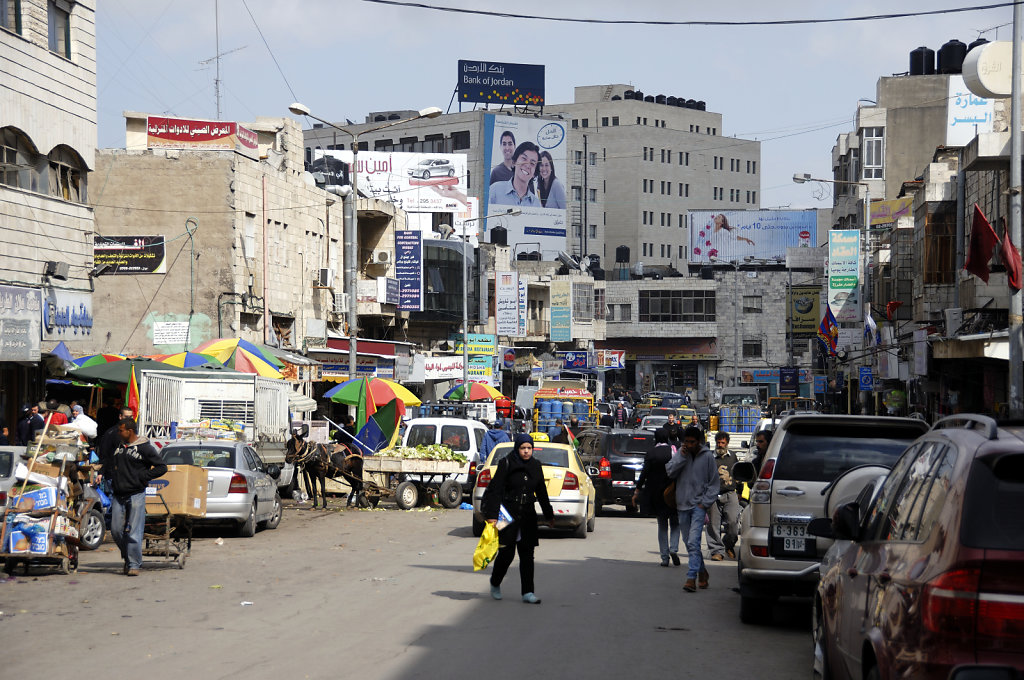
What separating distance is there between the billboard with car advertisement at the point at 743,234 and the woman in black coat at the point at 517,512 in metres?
90.8

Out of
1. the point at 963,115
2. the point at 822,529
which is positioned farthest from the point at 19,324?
the point at 963,115

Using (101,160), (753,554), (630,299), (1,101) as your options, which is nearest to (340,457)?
(1,101)

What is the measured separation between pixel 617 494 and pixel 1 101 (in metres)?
14.0

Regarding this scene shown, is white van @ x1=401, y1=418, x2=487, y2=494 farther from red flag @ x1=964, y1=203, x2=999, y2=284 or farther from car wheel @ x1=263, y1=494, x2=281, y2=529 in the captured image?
red flag @ x1=964, y1=203, x2=999, y2=284

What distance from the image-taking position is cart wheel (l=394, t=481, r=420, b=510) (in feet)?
80.1

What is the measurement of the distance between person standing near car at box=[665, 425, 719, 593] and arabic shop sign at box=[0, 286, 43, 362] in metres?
13.1

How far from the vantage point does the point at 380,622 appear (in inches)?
410

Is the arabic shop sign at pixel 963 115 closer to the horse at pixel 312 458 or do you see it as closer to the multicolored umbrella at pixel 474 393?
the multicolored umbrella at pixel 474 393

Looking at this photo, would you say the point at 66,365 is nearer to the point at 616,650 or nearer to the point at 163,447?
the point at 163,447

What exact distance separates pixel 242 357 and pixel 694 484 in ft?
54.7

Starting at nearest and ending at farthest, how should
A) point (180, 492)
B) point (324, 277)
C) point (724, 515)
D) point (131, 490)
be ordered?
1. point (131, 490)
2. point (180, 492)
3. point (724, 515)
4. point (324, 277)

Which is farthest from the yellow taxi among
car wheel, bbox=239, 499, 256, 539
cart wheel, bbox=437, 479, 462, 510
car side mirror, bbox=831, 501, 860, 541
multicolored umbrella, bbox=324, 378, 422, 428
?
car side mirror, bbox=831, 501, 860, 541

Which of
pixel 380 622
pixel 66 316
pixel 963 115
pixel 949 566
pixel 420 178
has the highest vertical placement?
pixel 420 178

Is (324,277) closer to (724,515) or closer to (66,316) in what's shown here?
(66,316)
